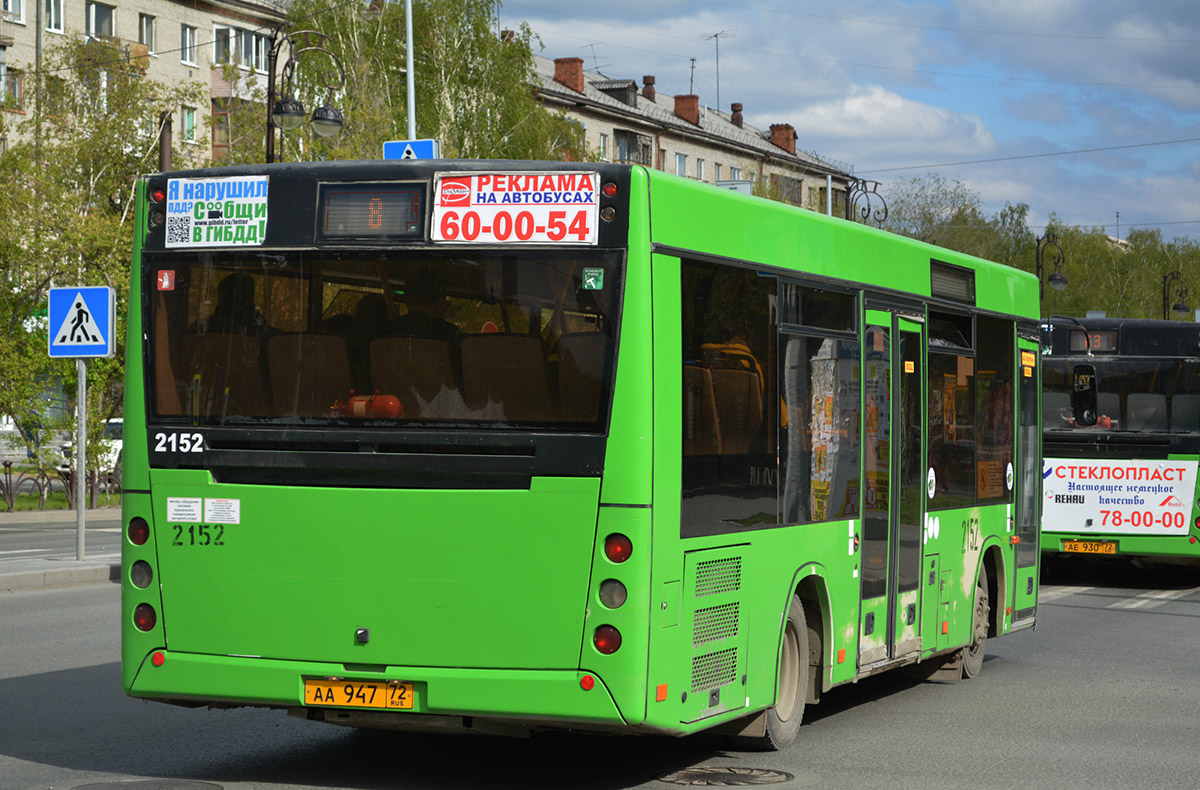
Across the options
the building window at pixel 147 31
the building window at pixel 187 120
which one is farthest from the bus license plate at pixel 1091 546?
the building window at pixel 147 31

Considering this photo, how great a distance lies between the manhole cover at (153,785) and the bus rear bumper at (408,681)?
370 millimetres

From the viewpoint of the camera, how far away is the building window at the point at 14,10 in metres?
55.2

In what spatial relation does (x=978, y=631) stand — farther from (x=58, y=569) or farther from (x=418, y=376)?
(x=58, y=569)

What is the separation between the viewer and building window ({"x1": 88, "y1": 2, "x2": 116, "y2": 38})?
5816 cm

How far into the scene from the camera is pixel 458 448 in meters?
7.37

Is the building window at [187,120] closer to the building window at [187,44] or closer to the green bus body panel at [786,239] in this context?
the building window at [187,44]

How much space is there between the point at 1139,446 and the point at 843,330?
11860 mm

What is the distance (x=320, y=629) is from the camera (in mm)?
7547

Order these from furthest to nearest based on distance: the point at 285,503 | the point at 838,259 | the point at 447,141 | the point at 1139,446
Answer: the point at 447,141 → the point at 1139,446 → the point at 838,259 → the point at 285,503

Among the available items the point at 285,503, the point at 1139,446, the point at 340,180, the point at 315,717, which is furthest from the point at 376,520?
the point at 1139,446

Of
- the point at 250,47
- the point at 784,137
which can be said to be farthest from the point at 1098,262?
the point at 250,47

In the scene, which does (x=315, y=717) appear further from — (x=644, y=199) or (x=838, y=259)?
(x=838, y=259)

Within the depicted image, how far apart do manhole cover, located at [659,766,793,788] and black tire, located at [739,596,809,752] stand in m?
0.35

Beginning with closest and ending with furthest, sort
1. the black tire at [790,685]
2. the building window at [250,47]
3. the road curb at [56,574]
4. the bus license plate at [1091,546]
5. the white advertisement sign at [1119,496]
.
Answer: the black tire at [790,685], the road curb at [56,574], the white advertisement sign at [1119,496], the bus license plate at [1091,546], the building window at [250,47]
